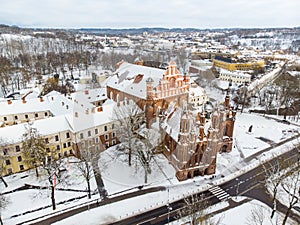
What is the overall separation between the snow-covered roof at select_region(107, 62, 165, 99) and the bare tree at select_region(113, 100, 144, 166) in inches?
123

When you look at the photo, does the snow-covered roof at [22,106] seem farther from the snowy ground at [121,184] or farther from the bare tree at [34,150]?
the snowy ground at [121,184]

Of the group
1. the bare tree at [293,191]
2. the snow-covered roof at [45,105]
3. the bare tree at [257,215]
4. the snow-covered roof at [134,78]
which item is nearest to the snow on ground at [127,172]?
the bare tree at [257,215]

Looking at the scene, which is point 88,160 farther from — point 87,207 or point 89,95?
point 89,95

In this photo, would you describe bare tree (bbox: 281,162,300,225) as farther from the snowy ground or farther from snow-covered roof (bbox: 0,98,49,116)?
snow-covered roof (bbox: 0,98,49,116)

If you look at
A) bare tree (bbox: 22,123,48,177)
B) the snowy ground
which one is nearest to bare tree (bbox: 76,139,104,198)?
the snowy ground

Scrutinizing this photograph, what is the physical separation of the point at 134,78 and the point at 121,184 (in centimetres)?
2568

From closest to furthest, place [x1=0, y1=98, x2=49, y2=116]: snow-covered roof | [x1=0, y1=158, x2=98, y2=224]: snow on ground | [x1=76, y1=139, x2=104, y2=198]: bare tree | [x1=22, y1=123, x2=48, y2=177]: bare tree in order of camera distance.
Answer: [x1=0, y1=158, x2=98, y2=224]: snow on ground → [x1=76, y1=139, x2=104, y2=198]: bare tree → [x1=22, y1=123, x2=48, y2=177]: bare tree → [x1=0, y1=98, x2=49, y2=116]: snow-covered roof

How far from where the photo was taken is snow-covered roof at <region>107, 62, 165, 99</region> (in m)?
47.6

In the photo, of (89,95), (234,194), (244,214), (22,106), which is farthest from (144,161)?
(22,106)

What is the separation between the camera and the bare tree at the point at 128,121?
37.9 m

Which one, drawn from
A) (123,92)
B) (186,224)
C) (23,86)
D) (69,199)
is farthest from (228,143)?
(23,86)

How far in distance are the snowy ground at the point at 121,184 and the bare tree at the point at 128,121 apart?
2858mm

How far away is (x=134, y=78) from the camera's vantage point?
172ft

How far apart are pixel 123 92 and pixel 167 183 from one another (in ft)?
79.1
